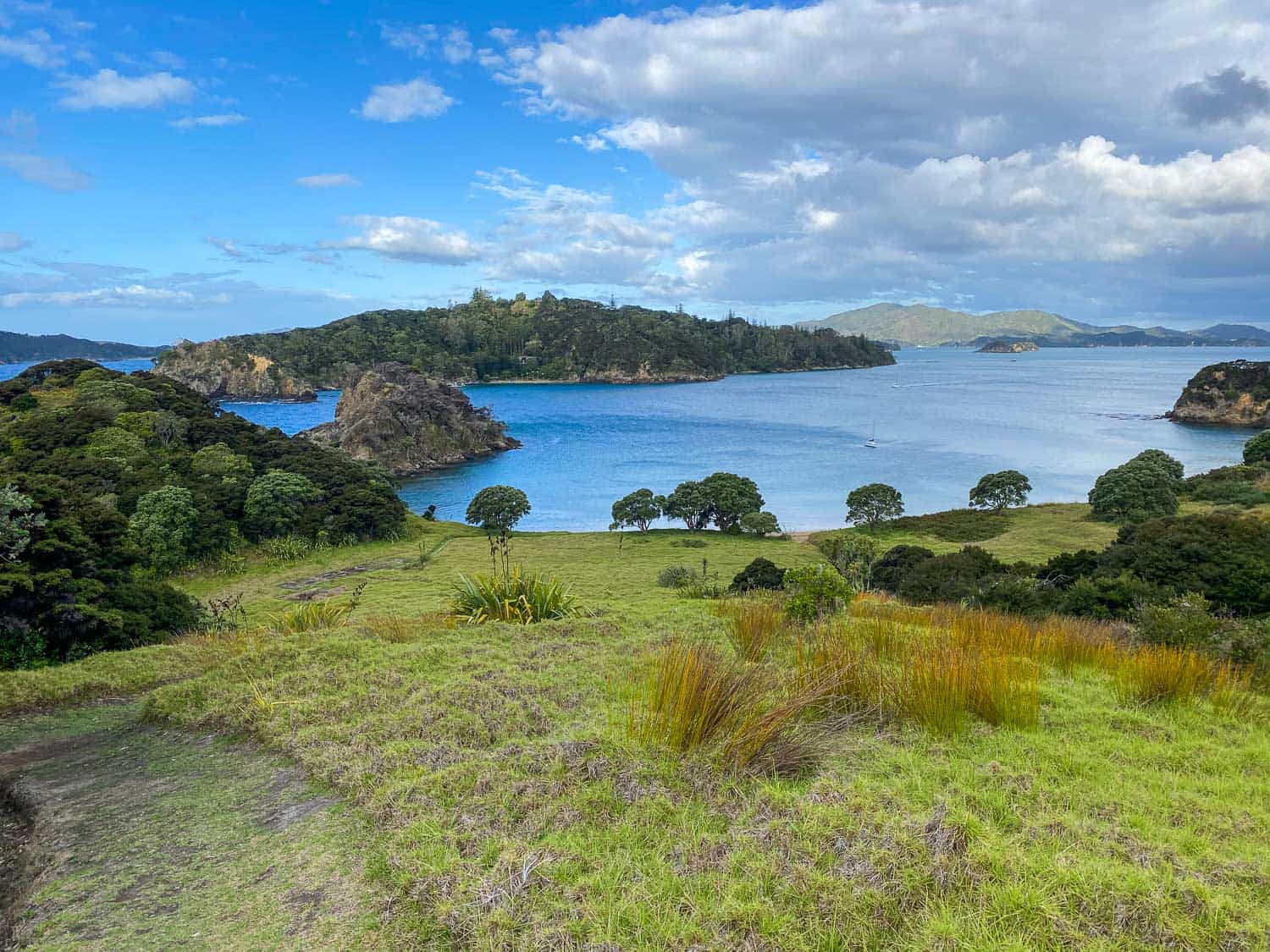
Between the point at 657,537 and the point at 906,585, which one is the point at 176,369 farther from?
the point at 906,585

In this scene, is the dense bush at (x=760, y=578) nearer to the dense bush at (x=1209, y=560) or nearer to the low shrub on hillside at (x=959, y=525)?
the dense bush at (x=1209, y=560)

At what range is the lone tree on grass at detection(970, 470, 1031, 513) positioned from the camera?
1651 inches

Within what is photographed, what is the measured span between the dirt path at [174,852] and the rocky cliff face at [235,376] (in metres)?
155

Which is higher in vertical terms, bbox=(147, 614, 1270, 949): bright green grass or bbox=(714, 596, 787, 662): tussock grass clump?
bbox=(147, 614, 1270, 949): bright green grass

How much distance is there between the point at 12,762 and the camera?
5469mm

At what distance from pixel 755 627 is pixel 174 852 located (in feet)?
19.3

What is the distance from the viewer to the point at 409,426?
81500 millimetres

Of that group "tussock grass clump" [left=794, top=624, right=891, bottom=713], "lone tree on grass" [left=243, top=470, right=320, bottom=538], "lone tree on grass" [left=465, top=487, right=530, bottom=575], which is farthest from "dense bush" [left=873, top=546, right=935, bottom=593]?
"lone tree on grass" [left=465, top=487, right=530, bottom=575]

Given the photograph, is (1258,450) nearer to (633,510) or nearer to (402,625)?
(633,510)

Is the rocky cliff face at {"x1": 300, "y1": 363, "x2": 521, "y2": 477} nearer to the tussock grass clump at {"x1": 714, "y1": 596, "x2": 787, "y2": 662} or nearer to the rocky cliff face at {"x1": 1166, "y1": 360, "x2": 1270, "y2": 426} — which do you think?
the tussock grass clump at {"x1": 714, "y1": 596, "x2": 787, "y2": 662}

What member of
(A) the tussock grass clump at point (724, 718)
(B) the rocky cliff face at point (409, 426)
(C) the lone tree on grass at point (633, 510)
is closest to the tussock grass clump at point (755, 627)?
(A) the tussock grass clump at point (724, 718)

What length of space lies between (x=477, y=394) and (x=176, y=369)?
212ft

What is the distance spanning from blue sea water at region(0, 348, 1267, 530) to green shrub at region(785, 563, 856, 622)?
38.4m

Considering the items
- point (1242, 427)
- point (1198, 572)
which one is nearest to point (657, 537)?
point (1198, 572)
